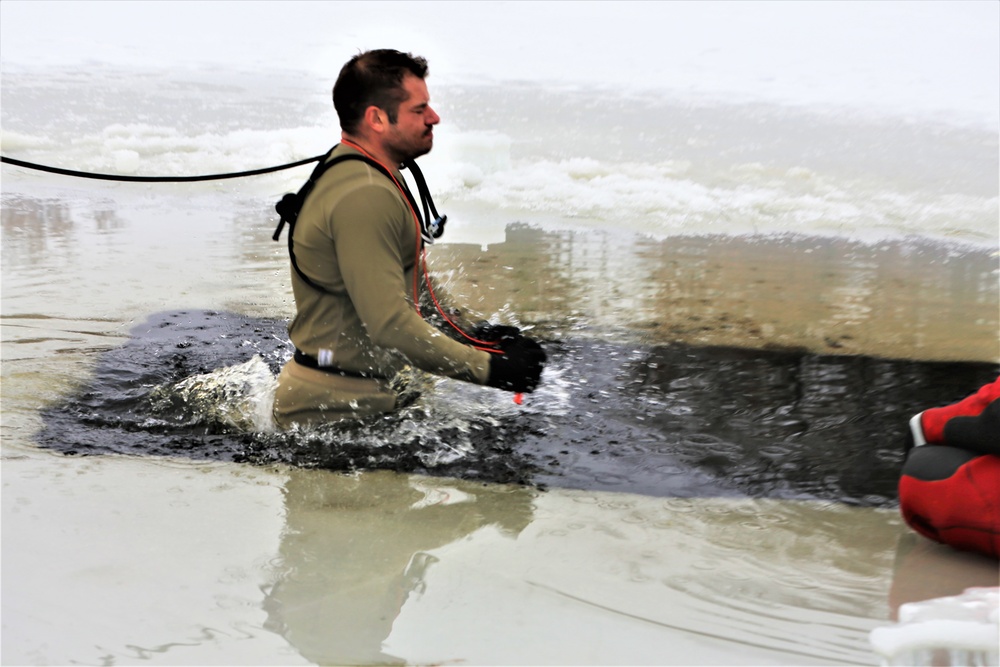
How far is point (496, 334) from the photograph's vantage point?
3.31 meters

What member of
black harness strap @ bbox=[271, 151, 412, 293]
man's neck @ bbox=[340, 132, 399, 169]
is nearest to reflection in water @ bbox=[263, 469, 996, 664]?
black harness strap @ bbox=[271, 151, 412, 293]

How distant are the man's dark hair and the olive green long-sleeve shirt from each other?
14 centimetres

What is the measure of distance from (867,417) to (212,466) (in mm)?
2382

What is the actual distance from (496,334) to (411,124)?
2.55 ft

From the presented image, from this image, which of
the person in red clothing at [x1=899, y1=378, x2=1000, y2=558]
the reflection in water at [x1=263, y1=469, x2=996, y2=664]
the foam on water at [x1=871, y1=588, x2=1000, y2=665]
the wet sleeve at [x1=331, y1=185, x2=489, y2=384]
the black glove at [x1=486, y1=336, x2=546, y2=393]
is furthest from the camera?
the black glove at [x1=486, y1=336, x2=546, y2=393]

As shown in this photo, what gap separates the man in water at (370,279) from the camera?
2.79 m

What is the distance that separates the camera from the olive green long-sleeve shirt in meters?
2.77

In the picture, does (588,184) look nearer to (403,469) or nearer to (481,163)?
(481,163)

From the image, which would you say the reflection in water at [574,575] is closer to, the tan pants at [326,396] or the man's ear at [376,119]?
the tan pants at [326,396]

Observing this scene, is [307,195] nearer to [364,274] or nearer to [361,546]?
[364,274]

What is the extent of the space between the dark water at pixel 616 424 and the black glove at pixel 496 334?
0.32 metres

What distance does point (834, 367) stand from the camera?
4309 mm

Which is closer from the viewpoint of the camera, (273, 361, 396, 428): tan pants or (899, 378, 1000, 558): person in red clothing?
(899, 378, 1000, 558): person in red clothing

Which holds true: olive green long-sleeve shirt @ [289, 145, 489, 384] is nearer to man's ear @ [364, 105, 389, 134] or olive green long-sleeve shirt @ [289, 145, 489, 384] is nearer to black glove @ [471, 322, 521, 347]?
man's ear @ [364, 105, 389, 134]
